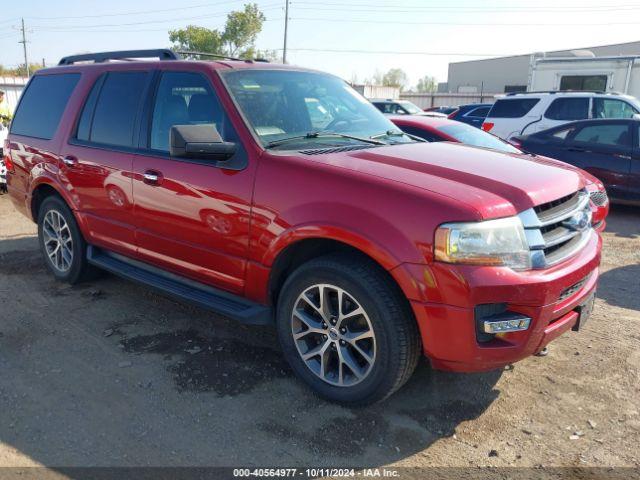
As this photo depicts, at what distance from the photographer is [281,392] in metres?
3.45

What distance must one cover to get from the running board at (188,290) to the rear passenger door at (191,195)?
2.7 inches

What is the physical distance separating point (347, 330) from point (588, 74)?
50.8ft

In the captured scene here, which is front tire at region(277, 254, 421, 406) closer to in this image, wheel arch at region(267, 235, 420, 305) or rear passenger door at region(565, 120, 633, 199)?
wheel arch at region(267, 235, 420, 305)

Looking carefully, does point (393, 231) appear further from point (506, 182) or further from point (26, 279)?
point (26, 279)

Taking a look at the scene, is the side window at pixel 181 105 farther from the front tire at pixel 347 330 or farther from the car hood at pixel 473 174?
the front tire at pixel 347 330

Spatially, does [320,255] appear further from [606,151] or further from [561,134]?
[561,134]

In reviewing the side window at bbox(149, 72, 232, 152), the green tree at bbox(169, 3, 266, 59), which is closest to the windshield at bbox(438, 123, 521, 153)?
the side window at bbox(149, 72, 232, 152)

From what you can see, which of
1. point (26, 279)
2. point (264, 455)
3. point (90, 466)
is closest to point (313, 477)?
point (264, 455)

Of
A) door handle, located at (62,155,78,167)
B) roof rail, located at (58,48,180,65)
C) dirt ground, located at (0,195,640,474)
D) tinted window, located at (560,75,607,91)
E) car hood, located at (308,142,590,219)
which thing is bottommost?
dirt ground, located at (0,195,640,474)

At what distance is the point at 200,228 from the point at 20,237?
14.7 feet

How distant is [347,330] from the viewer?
10.6 ft

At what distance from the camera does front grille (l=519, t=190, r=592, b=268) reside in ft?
9.35

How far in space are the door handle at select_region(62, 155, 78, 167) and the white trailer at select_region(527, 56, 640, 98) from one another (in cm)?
1513

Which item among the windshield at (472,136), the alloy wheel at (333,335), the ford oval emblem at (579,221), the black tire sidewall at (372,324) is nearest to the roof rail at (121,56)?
the black tire sidewall at (372,324)
